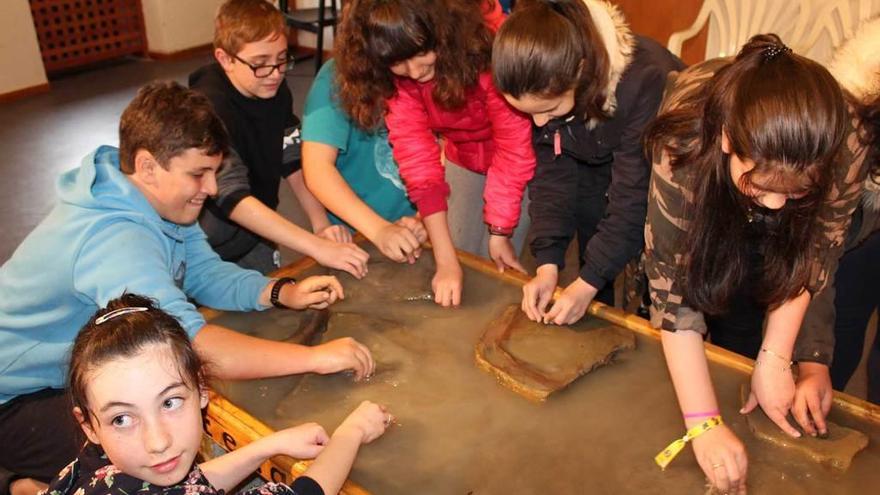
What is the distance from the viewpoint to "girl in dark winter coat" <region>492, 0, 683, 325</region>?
4.69 feet

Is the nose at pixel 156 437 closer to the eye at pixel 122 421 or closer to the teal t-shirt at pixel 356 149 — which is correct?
the eye at pixel 122 421

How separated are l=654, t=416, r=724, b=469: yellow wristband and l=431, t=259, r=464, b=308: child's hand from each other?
55cm

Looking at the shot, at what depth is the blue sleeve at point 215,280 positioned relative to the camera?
65.4 inches

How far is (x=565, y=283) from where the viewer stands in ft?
9.48

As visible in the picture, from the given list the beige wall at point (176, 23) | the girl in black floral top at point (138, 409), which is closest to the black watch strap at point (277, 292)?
the girl in black floral top at point (138, 409)

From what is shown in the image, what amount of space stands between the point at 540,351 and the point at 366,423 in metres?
0.38

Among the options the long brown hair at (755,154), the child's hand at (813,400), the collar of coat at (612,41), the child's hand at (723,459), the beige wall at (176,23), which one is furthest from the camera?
the beige wall at (176,23)

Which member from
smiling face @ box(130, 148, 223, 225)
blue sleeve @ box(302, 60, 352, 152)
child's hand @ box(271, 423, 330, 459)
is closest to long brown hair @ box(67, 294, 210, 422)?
child's hand @ box(271, 423, 330, 459)

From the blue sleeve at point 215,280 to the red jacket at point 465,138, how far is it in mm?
438

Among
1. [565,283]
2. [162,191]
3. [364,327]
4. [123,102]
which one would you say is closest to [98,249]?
[162,191]

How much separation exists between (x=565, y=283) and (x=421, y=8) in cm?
154

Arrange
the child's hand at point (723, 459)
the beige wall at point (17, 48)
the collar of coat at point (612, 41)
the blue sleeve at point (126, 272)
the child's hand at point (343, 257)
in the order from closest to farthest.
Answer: the child's hand at point (723, 459) → the blue sleeve at point (126, 272) → the collar of coat at point (612, 41) → the child's hand at point (343, 257) → the beige wall at point (17, 48)

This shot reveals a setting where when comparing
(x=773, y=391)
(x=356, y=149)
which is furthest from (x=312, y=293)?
(x=773, y=391)

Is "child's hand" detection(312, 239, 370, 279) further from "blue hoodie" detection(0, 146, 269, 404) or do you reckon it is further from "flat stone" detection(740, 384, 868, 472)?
"flat stone" detection(740, 384, 868, 472)
